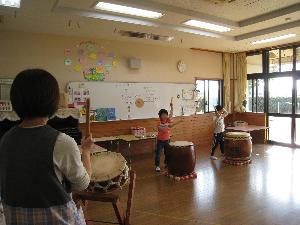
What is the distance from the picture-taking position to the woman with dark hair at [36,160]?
1003 mm

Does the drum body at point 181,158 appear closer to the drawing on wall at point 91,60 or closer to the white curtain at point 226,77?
the drawing on wall at point 91,60

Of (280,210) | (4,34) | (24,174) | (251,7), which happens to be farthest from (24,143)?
(4,34)

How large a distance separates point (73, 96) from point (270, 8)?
3934mm

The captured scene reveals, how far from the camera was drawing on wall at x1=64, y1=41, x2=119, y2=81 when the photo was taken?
18.2ft

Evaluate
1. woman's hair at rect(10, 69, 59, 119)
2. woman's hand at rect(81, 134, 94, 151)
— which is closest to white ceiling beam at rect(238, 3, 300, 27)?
woman's hand at rect(81, 134, 94, 151)

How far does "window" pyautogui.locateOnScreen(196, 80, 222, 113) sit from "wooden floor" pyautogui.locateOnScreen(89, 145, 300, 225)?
248 centimetres

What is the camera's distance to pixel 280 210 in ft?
10.5

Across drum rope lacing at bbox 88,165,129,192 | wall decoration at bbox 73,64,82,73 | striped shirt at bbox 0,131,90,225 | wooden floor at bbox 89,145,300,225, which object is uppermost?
wall decoration at bbox 73,64,82,73

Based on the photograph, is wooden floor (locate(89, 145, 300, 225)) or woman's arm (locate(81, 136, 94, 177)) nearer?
woman's arm (locate(81, 136, 94, 177))

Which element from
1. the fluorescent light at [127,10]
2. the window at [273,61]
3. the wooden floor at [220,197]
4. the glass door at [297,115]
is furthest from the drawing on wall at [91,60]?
the glass door at [297,115]

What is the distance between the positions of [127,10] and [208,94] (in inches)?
166

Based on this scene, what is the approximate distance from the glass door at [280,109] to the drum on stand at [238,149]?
2.38 meters

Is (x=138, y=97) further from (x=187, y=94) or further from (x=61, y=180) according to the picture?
(x=61, y=180)

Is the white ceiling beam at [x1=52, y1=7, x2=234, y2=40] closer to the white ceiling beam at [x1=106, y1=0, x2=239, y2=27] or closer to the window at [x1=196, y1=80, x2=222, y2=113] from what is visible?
the white ceiling beam at [x1=106, y1=0, x2=239, y2=27]
